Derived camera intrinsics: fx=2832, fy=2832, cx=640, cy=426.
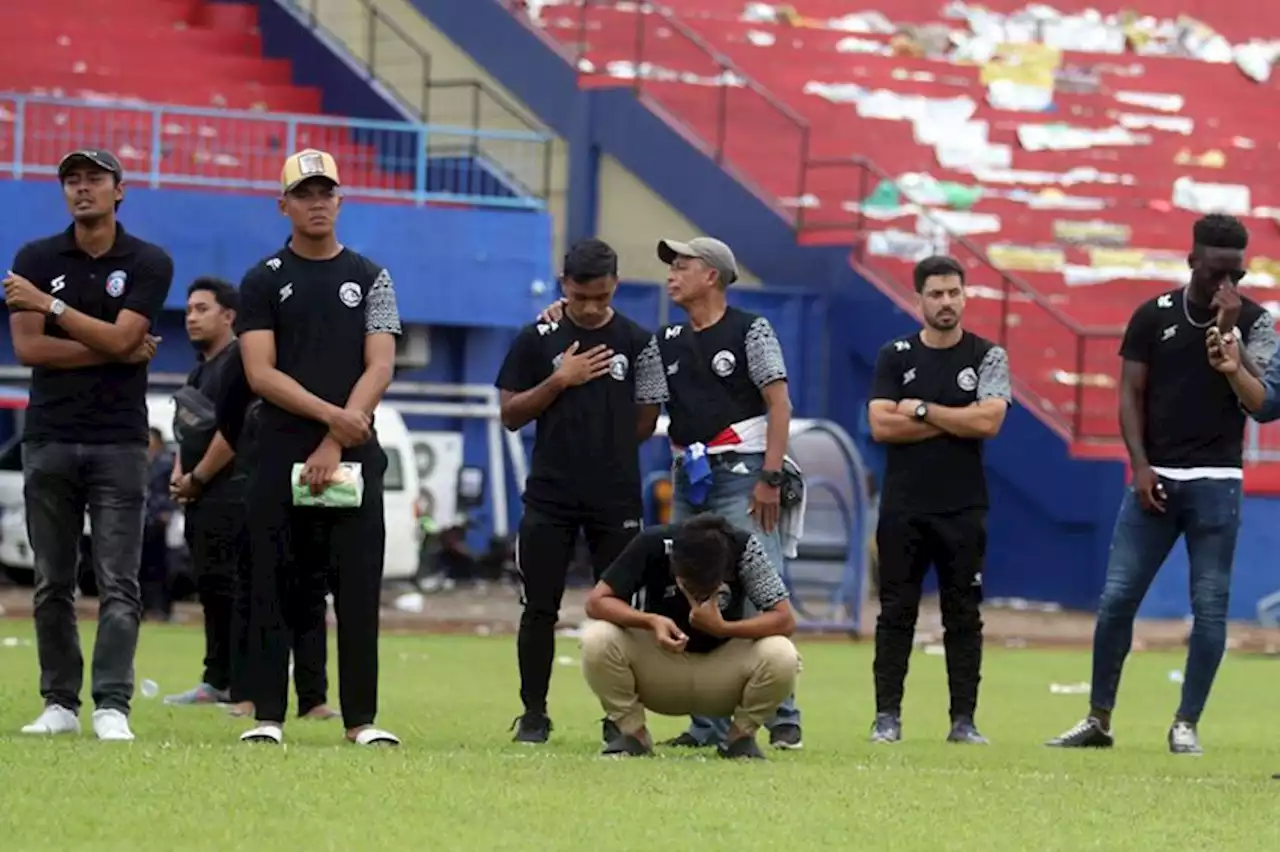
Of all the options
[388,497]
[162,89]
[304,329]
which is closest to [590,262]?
[304,329]

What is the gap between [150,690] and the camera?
48.8 ft

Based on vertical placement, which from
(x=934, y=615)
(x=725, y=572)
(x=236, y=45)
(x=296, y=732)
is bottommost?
(x=934, y=615)

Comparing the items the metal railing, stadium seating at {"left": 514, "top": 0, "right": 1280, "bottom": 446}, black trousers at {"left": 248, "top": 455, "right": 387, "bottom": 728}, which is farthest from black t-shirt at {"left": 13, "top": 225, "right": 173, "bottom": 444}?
the metal railing

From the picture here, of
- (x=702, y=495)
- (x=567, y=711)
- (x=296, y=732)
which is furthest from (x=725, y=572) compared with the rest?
(x=567, y=711)

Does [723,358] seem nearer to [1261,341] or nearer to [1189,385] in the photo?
[1189,385]

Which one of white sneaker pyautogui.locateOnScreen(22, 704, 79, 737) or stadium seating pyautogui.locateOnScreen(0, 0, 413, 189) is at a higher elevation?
stadium seating pyautogui.locateOnScreen(0, 0, 413, 189)

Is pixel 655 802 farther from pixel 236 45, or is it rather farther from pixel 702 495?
pixel 236 45

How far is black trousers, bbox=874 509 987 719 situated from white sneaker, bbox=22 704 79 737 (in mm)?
3756

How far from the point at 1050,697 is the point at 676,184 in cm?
1394

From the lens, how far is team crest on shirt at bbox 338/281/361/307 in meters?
11.1

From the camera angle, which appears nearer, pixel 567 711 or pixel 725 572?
pixel 725 572

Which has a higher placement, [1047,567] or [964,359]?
[964,359]

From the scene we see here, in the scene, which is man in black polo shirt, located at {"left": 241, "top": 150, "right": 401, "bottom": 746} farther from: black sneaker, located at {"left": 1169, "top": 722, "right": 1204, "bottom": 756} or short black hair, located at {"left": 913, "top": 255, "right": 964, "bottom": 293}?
black sneaker, located at {"left": 1169, "top": 722, "right": 1204, "bottom": 756}

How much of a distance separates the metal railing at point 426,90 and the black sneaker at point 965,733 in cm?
1743
